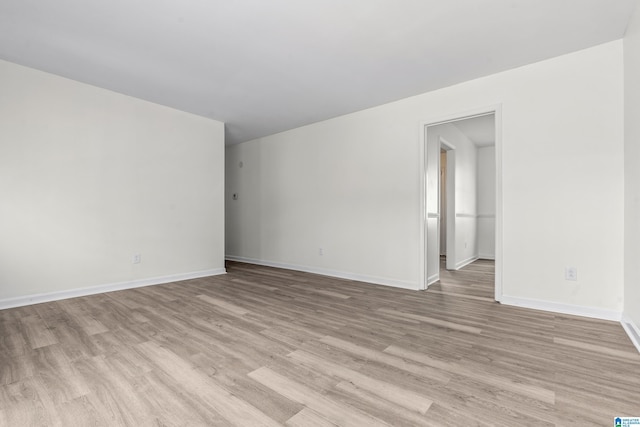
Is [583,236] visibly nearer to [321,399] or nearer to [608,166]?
[608,166]

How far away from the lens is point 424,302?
3.16 m

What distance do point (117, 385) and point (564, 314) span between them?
3438mm

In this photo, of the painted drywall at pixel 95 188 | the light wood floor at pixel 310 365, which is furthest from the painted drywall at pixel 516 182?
the painted drywall at pixel 95 188

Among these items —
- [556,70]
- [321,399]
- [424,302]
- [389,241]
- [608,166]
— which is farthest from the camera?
[389,241]

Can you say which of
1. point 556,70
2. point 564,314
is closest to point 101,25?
point 556,70

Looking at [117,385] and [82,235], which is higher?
[82,235]

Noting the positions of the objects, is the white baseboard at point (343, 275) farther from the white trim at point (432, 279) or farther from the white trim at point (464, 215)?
the white trim at point (464, 215)

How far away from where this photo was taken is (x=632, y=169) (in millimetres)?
2242

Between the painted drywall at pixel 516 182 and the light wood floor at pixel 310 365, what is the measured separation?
1.84 ft

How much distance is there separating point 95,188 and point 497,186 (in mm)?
4479

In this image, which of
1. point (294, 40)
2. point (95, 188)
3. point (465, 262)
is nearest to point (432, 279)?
point (465, 262)

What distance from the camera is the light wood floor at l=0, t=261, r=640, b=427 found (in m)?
1.35

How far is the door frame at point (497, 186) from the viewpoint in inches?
122

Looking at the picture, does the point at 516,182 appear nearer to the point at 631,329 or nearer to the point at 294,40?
the point at 631,329
